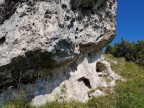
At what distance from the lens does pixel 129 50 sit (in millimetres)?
31375

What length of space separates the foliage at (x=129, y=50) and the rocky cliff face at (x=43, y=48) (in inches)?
515

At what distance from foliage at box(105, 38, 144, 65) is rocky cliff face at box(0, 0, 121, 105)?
1308 centimetres

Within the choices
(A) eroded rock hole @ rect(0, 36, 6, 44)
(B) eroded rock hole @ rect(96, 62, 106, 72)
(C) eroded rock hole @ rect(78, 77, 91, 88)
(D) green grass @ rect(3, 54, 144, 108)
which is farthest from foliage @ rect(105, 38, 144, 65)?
(A) eroded rock hole @ rect(0, 36, 6, 44)

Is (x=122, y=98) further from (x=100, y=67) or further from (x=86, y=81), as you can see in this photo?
(x=100, y=67)

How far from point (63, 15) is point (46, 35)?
1.59 meters

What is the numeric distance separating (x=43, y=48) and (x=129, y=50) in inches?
760

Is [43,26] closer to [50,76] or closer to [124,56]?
[50,76]

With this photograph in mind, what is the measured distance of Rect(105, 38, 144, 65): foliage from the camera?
99.4 feet

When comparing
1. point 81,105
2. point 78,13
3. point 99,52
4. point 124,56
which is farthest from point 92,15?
point 124,56

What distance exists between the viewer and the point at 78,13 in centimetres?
1722

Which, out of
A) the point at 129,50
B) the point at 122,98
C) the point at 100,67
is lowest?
the point at 122,98

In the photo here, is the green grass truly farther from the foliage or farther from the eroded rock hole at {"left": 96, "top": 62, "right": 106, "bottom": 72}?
the foliage

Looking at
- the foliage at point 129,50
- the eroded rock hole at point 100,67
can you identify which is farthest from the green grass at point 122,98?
the foliage at point 129,50

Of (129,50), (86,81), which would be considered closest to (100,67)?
(86,81)
